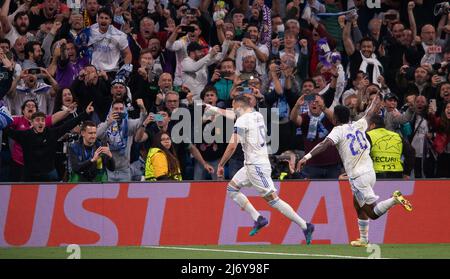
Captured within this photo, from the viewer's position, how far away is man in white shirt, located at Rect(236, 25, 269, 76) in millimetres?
22500

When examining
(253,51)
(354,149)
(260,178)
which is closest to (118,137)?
(260,178)

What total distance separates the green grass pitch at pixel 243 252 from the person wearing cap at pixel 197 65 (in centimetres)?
373

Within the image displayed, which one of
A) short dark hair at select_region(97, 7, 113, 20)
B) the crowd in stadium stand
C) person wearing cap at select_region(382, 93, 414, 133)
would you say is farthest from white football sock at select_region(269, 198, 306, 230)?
short dark hair at select_region(97, 7, 113, 20)

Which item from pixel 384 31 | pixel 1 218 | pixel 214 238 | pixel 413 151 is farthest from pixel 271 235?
pixel 384 31

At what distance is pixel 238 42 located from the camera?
74.5 ft

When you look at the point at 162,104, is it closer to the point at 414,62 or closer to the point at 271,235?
the point at 271,235

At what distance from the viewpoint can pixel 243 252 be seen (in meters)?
18.4

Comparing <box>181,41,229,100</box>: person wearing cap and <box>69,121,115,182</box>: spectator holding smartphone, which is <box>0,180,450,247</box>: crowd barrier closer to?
<box>69,121,115,182</box>: spectator holding smartphone

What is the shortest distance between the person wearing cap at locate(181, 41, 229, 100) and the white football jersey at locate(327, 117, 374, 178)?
436 centimetres

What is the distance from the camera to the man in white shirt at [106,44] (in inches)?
867

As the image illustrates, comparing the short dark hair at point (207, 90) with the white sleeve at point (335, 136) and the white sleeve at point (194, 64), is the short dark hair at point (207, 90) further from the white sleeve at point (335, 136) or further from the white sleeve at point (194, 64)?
the white sleeve at point (335, 136)

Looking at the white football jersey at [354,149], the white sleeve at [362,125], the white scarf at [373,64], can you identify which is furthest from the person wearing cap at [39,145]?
the white scarf at [373,64]

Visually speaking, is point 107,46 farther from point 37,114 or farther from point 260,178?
point 260,178

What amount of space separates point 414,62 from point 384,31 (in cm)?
125
